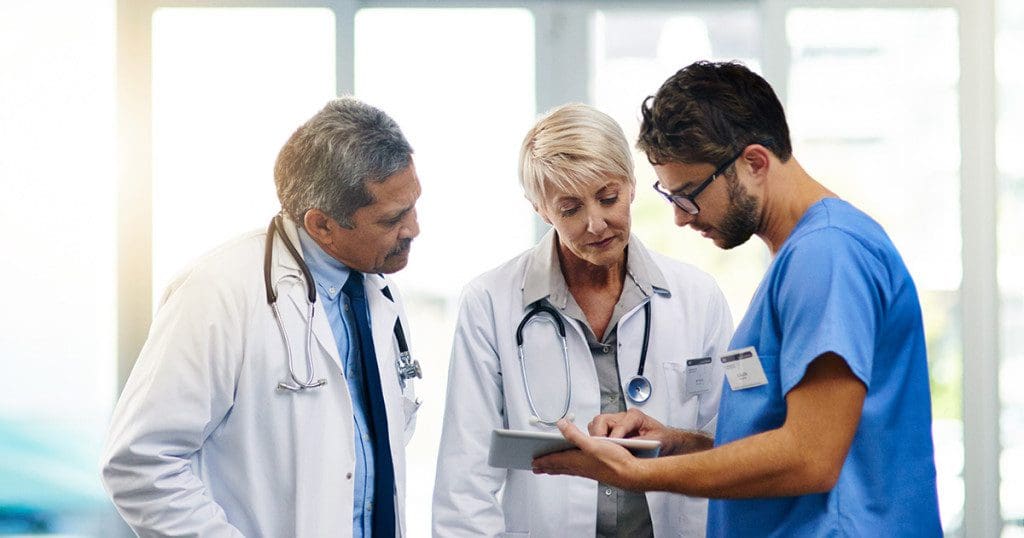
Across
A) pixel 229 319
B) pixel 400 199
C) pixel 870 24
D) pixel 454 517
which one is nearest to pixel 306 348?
pixel 229 319

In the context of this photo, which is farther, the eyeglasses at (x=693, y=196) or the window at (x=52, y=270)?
the window at (x=52, y=270)

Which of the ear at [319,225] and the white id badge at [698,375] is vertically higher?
the ear at [319,225]

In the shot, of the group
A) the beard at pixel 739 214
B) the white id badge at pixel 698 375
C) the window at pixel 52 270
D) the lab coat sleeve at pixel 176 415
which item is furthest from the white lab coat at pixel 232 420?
the window at pixel 52 270

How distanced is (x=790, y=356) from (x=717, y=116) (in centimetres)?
39

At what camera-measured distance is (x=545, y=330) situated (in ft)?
6.96

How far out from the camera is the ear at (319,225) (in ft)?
6.51

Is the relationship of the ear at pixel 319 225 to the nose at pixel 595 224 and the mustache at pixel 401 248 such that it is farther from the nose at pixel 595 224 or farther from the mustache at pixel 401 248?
the nose at pixel 595 224

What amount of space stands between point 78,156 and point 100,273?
40 cm

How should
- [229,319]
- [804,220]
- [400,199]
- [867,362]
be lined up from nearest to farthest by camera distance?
1. [867,362]
2. [804,220]
3. [229,319]
4. [400,199]

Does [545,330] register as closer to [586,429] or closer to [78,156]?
[586,429]

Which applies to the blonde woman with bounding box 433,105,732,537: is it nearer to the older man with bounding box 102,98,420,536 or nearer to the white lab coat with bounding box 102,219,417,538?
the older man with bounding box 102,98,420,536

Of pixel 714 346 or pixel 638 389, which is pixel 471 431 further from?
pixel 714 346

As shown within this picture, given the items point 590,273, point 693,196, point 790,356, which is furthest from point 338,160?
point 790,356

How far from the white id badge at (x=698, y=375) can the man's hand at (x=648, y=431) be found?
12 cm
